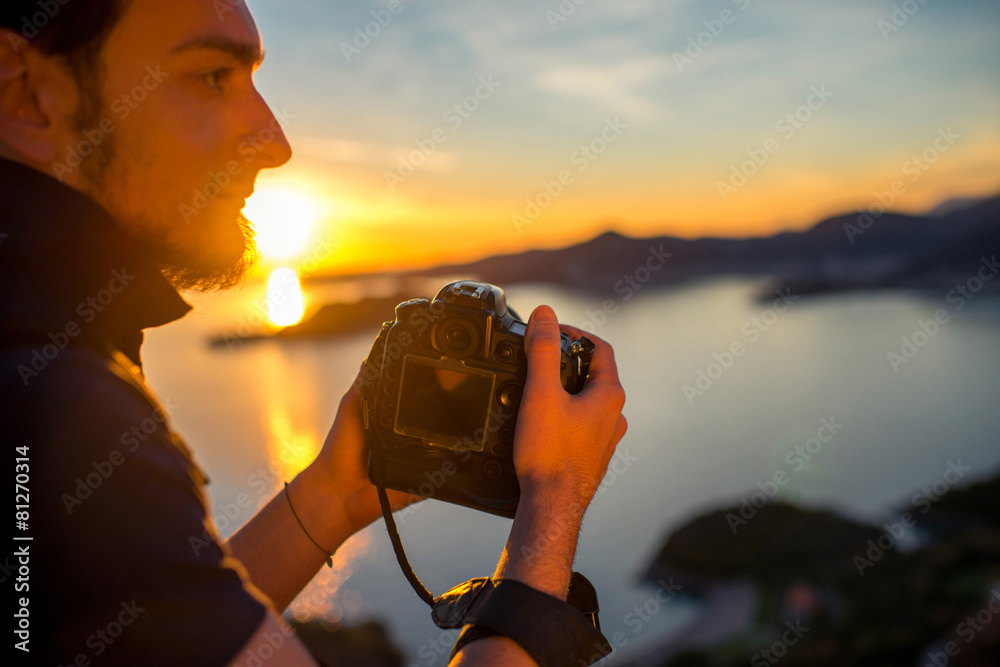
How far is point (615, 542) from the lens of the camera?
2403cm

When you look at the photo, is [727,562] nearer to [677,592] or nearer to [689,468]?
Answer: [677,592]

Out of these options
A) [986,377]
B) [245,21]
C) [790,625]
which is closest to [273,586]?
[245,21]

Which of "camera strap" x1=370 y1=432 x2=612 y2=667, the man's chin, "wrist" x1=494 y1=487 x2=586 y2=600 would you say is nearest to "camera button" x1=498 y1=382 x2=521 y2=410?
"wrist" x1=494 y1=487 x2=586 y2=600

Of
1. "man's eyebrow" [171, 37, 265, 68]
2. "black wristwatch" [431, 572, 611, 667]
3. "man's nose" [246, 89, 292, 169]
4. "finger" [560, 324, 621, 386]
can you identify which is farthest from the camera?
"finger" [560, 324, 621, 386]

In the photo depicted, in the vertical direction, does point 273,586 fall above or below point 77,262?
below

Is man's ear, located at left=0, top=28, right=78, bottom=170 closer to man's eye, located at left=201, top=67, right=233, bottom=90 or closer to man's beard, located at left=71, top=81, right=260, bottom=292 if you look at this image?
man's beard, located at left=71, top=81, right=260, bottom=292

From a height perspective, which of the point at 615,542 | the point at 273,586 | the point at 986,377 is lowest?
the point at 615,542

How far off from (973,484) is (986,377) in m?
21.8

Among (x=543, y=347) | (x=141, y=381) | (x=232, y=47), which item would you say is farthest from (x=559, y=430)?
(x=232, y=47)

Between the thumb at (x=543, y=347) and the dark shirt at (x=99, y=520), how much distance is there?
665mm

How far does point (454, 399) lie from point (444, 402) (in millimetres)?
26

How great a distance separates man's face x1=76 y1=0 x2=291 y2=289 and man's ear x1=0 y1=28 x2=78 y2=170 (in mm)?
34

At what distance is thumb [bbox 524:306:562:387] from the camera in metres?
1.17

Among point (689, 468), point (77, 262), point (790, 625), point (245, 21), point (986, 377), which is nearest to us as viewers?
point (77, 262)
